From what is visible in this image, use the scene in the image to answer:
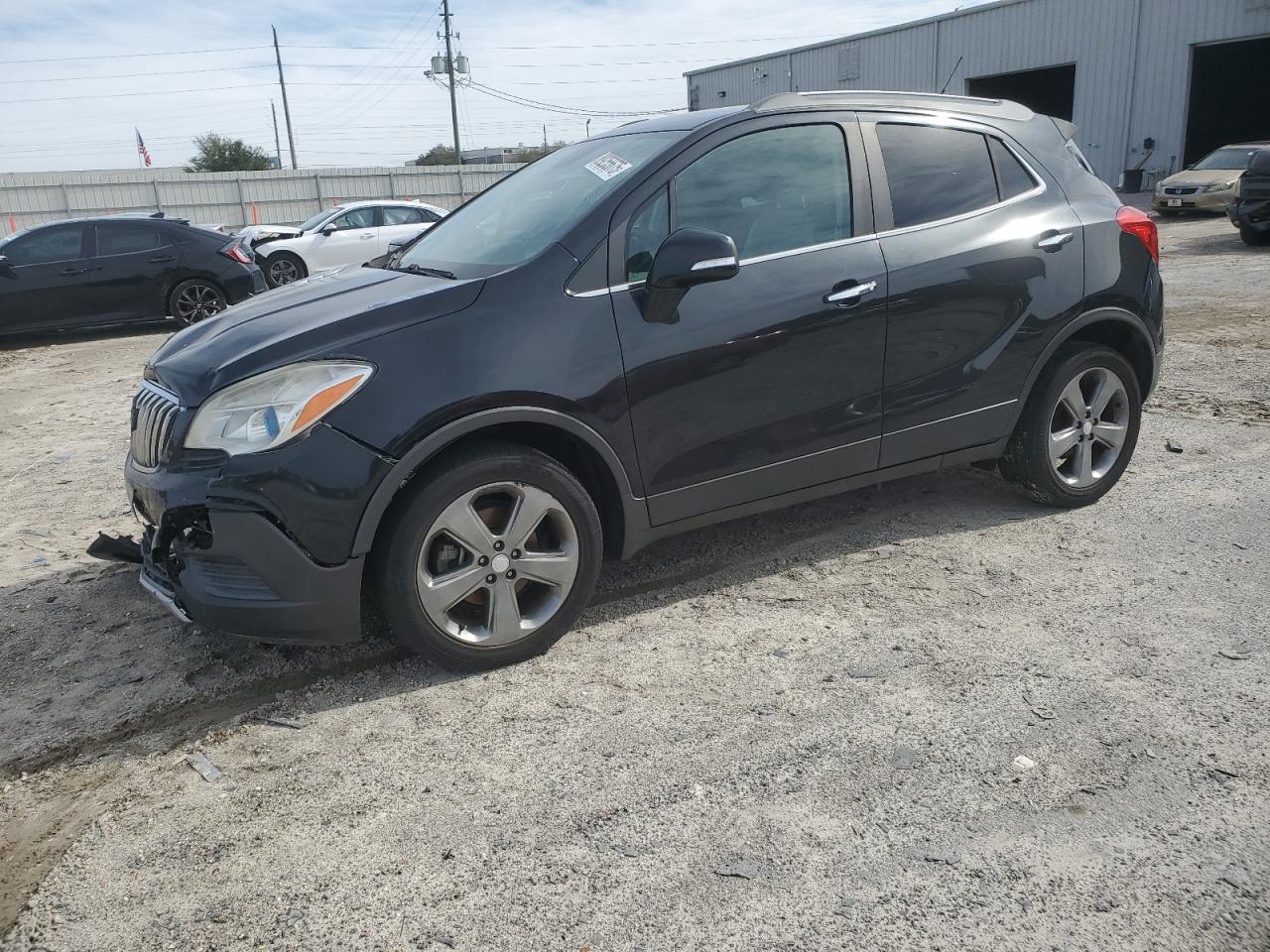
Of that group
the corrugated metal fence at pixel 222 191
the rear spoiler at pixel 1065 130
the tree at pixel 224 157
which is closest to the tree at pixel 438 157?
the tree at pixel 224 157

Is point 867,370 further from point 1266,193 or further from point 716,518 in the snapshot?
point 1266,193

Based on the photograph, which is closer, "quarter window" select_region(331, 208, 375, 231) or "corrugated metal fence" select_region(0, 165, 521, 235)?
"quarter window" select_region(331, 208, 375, 231)

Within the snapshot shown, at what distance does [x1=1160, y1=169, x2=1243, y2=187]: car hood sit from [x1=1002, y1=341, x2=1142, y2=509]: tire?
18202 millimetres

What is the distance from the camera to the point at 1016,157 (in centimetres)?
446

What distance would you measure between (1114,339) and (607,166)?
8.72 ft

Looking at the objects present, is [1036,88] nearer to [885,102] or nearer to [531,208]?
[885,102]

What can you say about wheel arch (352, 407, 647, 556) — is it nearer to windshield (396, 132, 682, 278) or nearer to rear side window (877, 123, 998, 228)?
windshield (396, 132, 682, 278)

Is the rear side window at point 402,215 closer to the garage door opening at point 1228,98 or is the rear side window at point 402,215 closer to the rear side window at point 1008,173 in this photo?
the rear side window at point 1008,173

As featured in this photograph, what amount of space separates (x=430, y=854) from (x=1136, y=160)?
30.5 meters

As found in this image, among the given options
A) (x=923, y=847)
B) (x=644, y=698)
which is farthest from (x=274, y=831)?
(x=923, y=847)

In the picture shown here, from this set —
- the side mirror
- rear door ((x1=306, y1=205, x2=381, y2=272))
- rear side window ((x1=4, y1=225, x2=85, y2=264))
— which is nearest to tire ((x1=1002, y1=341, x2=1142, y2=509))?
the side mirror

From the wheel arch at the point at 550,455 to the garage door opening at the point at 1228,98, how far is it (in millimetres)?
29673

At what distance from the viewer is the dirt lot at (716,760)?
90.3 inches

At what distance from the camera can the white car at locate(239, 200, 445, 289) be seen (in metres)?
15.7
